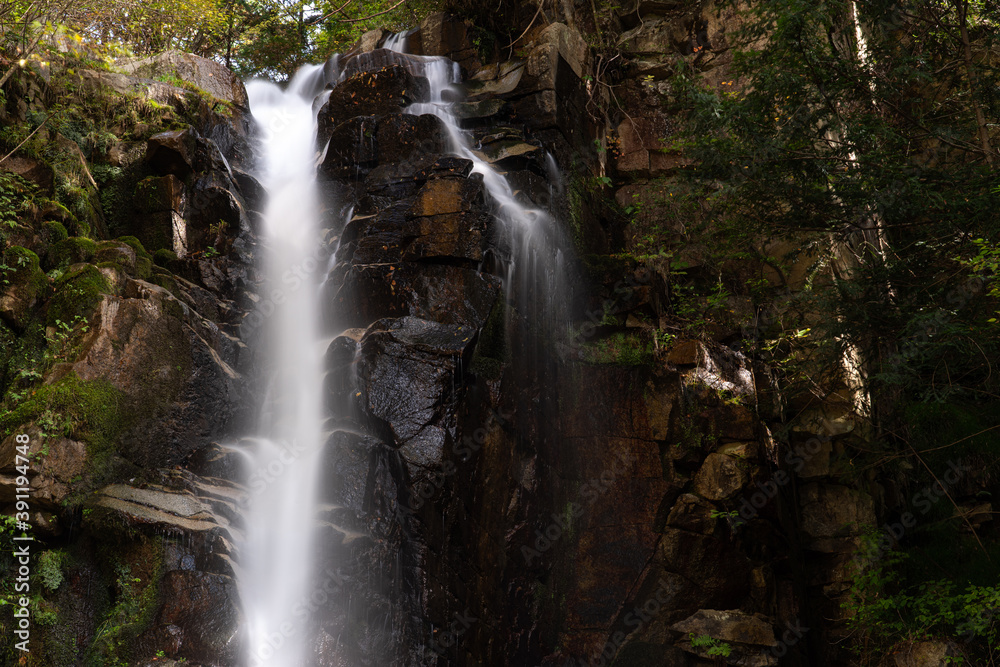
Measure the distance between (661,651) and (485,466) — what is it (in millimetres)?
2909

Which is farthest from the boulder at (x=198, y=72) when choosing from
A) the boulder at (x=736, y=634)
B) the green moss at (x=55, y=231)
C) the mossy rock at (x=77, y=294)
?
the boulder at (x=736, y=634)

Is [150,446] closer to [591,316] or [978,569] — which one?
[591,316]

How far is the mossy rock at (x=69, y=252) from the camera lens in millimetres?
6714

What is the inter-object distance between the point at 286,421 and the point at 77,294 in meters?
2.38

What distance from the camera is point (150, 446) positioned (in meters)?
6.25

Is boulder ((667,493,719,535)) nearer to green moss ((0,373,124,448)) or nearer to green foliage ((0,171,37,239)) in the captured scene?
green moss ((0,373,124,448))

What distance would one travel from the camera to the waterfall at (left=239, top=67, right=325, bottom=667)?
5.80 m

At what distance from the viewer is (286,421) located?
281 inches

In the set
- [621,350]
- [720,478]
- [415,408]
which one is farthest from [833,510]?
[415,408]

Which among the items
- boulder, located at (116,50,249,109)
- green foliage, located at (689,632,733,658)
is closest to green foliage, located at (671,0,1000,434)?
green foliage, located at (689,632,733,658)

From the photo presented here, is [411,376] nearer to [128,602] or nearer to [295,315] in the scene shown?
[295,315]

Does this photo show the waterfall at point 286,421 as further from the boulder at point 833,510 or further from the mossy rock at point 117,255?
the boulder at point 833,510

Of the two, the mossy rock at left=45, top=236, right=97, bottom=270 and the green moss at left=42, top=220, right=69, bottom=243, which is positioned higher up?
the green moss at left=42, top=220, right=69, bottom=243

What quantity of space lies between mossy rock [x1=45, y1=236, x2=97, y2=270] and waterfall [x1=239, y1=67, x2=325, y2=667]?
6.64 feet
